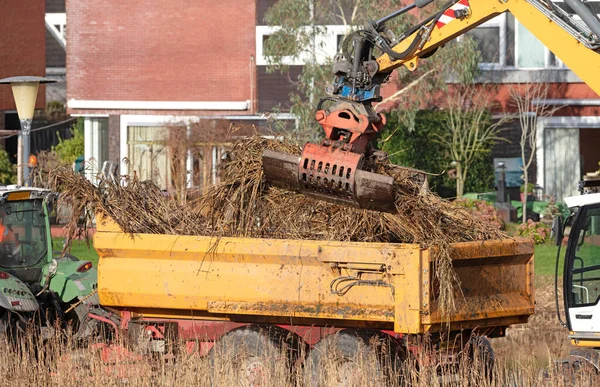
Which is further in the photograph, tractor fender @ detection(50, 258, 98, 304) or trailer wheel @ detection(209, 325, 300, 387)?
tractor fender @ detection(50, 258, 98, 304)

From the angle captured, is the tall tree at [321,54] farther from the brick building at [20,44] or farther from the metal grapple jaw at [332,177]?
the metal grapple jaw at [332,177]

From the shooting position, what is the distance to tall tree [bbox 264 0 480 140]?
2392 cm

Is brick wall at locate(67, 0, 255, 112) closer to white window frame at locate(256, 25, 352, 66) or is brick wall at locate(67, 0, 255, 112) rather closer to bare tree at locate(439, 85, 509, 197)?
white window frame at locate(256, 25, 352, 66)

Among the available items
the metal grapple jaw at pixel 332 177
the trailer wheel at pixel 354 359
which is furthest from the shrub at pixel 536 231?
the trailer wheel at pixel 354 359

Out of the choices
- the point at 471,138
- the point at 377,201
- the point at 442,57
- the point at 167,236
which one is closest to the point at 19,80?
the point at 167,236

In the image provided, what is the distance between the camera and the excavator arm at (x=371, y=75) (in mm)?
9555

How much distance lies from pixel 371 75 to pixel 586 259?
2.50m

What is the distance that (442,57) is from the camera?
24484 millimetres

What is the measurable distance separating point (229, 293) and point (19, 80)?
6.16 m

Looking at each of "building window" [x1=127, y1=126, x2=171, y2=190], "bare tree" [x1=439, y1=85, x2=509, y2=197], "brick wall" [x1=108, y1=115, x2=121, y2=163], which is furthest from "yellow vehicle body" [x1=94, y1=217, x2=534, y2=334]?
"brick wall" [x1=108, y1=115, x2=121, y2=163]

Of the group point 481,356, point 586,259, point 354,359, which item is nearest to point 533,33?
point 586,259

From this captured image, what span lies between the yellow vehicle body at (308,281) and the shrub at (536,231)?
1103 centimetres

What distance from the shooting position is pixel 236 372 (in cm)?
958

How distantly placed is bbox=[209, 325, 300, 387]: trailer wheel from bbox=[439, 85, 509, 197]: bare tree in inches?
644
